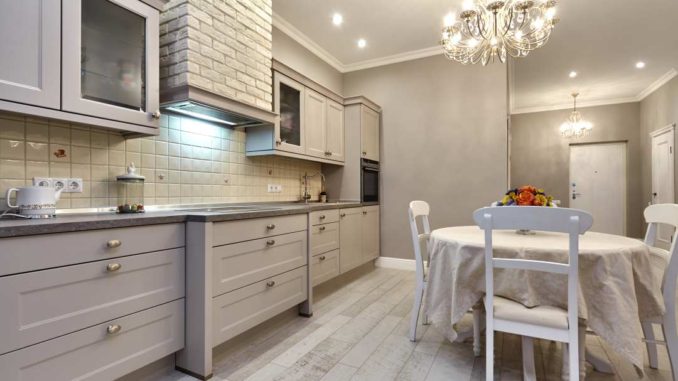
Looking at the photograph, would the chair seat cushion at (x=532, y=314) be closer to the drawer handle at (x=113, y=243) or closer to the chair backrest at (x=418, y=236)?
the chair backrest at (x=418, y=236)

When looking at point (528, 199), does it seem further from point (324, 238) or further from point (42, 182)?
point (42, 182)

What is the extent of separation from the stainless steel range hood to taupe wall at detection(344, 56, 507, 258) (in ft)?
6.85

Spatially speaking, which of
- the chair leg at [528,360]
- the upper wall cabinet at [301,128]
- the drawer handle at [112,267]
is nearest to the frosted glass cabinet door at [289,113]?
the upper wall cabinet at [301,128]

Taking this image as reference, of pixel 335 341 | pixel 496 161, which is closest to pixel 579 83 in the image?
pixel 496 161

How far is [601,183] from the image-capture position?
23.0 feet

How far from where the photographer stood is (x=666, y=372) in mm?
1815

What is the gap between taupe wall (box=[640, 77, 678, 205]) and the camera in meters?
5.32

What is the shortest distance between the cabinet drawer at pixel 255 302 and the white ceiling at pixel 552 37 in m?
2.57

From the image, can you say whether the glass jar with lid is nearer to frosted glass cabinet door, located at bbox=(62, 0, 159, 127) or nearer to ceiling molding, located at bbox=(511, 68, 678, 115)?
frosted glass cabinet door, located at bbox=(62, 0, 159, 127)

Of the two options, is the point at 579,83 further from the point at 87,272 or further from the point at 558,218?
the point at 87,272

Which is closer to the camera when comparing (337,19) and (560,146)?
(337,19)

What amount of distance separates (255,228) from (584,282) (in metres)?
1.78

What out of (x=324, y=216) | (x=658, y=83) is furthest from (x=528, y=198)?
(x=658, y=83)

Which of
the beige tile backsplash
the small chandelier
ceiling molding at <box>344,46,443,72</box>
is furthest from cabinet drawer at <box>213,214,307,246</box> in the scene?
the small chandelier
